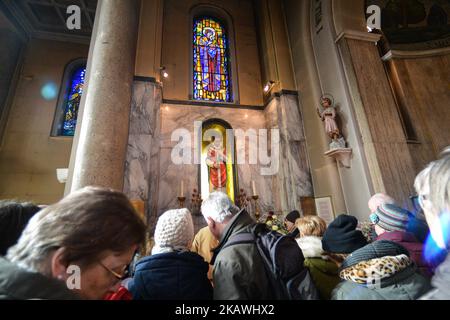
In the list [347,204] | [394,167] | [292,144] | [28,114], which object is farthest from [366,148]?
[28,114]

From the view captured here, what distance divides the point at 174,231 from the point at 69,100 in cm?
929

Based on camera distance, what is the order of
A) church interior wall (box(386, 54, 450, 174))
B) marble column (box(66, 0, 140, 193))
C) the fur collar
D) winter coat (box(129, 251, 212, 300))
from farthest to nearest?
1. church interior wall (box(386, 54, 450, 174))
2. marble column (box(66, 0, 140, 193))
3. the fur collar
4. winter coat (box(129, 251, 212, 300))

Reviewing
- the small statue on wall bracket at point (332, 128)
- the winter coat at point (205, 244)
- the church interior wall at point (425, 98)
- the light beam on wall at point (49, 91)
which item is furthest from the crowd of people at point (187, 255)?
the light beam on wall at point (49, 91)

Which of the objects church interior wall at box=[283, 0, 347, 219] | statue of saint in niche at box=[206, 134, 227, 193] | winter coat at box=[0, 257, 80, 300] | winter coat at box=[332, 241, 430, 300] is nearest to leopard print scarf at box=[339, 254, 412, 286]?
winter coat at box=[332, 241, 430, 300]

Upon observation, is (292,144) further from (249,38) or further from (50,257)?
(50,257)

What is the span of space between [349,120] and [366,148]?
0.73 m

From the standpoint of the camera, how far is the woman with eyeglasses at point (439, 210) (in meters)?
0.76

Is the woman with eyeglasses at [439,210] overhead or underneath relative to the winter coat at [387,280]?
overhead

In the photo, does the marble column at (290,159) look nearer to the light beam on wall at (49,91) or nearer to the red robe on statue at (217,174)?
the red robe on statue at (217,174)

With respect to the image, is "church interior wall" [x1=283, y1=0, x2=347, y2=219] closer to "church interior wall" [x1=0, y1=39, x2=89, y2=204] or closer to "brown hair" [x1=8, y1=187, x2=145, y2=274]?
"brown hair" [x1=8, y1=187, x2=145, y2=274]

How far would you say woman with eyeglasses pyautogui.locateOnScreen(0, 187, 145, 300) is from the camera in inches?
26.1

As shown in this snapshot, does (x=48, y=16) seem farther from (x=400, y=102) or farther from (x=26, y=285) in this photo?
(x=400, y=102)

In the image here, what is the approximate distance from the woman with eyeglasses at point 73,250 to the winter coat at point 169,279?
0.30 m

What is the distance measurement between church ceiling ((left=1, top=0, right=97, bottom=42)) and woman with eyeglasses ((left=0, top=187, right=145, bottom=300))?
10.2 m
